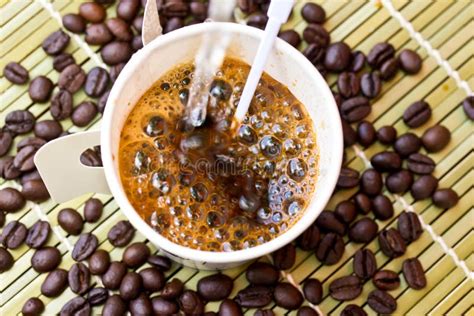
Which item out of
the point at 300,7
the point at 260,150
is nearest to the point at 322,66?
the point at 300,7

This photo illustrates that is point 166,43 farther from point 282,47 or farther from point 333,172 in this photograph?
point 333,172

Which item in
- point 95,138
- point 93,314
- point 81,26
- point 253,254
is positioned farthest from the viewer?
point 81,26

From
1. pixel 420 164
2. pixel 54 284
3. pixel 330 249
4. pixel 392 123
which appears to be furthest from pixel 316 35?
pixel 54 284

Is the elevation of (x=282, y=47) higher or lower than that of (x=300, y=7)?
higher

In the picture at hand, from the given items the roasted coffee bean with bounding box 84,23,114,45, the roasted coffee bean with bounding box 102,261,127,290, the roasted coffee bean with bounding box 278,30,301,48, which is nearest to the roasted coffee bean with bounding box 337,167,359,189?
the roasted coffee bean with bounding box 278,30,301,48

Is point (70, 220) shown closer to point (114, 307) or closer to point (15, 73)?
point (114, 307)

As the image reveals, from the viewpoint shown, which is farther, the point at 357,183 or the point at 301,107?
the point at 357,183

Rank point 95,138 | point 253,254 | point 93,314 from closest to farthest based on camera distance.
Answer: point 253,254
point 95,138
point 93,314
